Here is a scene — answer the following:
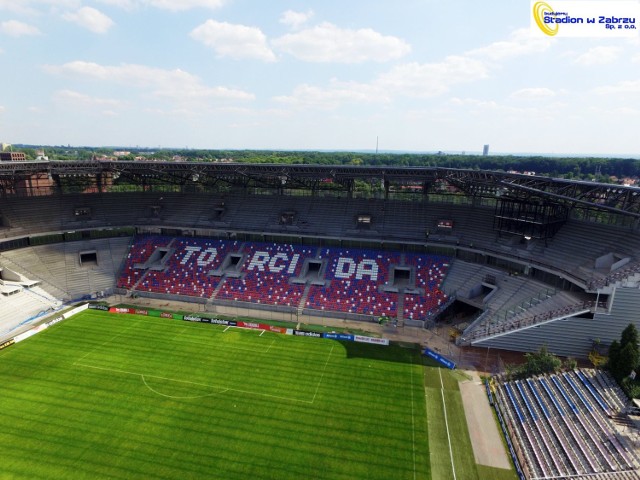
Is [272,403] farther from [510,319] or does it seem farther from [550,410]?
[510,319]

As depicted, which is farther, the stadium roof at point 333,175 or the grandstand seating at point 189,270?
the grandstand seating at point 189,270

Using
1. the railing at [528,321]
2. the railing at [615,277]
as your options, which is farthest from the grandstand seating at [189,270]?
the railing at [615,277]

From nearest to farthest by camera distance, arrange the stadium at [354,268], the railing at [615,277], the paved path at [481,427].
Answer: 1. the paved path at [481,427]
2. the stadium at [354,268]
3. the railing at [615,277]

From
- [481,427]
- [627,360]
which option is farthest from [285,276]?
[627,360]

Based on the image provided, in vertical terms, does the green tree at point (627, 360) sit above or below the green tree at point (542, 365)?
above

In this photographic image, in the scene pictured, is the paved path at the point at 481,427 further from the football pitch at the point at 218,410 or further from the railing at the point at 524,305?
the railing at the point at 524,305

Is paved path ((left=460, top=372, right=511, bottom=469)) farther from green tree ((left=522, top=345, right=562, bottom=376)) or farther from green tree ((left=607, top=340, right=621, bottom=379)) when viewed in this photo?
green tree ((left=607, top=340, right=621, bottom=379))

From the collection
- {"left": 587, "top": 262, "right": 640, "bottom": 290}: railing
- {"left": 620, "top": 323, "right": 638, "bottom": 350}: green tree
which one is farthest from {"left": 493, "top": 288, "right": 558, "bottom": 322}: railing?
{"left": 620, "top": 323, "right": 638, "bottom": 350}: green tree
